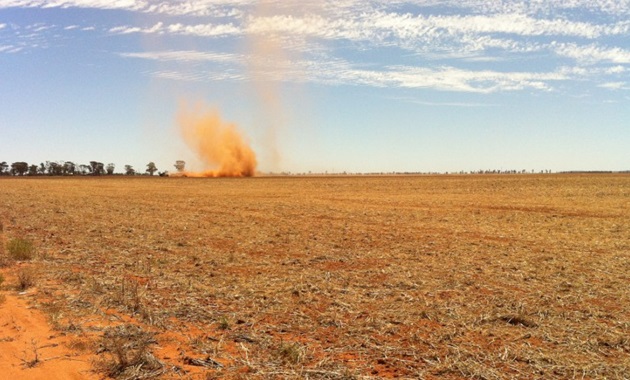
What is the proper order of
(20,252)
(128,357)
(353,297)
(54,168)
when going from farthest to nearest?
(54,168) < (20,252) < (353,297) < (128,357)

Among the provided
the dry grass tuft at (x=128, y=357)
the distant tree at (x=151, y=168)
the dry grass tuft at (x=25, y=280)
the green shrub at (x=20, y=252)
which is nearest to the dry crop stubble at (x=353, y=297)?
the dry grass tuft at (x=128, y=357)

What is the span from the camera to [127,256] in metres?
14.2

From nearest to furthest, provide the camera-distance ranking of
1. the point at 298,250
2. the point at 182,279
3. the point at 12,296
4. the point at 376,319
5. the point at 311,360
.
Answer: the point at 311,360, the point at 376,319, the point at 12,296, the point at 182,279, the point at 298,250

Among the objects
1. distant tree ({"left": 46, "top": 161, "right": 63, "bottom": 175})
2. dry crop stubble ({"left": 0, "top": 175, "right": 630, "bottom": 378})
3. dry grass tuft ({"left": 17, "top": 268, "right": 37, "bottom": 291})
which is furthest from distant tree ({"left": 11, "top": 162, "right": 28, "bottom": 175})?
dry grass tuft ({"left": 17, "top": 268, "right": 37, "bottom": 291})

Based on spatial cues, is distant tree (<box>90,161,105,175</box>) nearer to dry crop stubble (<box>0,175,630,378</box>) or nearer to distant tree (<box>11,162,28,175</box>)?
distant tree (<box>11,162,28,175</box>)

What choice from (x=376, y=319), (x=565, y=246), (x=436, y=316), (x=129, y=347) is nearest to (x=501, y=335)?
(x=436, y=316)

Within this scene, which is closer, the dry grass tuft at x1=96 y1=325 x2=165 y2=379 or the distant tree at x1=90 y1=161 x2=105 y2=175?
the dry grass tuft at x1=96 y1=325 x2=165 y2=379

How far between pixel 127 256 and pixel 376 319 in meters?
8.99

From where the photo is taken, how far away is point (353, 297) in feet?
32.1

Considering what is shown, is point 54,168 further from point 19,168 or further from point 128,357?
point 128,357

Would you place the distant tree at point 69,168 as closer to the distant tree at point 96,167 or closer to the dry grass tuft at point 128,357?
the distant tree at point 96,167

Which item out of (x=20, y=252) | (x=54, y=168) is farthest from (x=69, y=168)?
(x=20, y=252)

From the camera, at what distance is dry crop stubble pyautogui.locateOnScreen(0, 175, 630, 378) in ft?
21.8

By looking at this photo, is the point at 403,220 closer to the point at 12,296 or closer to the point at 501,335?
the point at 501,335
